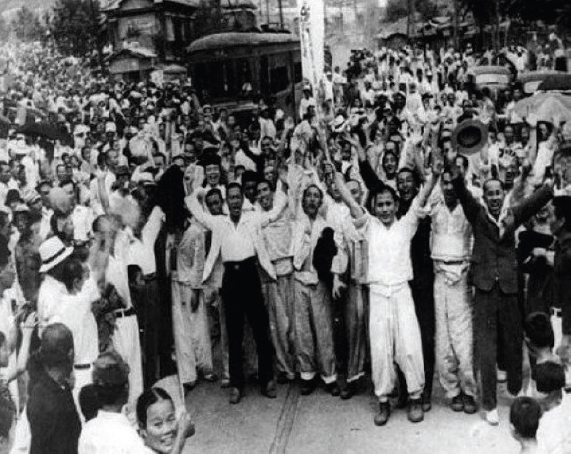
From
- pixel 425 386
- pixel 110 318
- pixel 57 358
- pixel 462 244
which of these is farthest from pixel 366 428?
pixel 57 358

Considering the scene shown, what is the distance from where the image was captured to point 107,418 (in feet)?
10.6

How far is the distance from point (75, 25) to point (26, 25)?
0.33 meters

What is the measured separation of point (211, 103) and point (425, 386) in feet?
11.2

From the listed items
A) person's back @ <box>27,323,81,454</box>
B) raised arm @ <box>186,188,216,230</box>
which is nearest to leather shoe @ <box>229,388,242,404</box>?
raised arm @ <box>186,188,216,230</box>

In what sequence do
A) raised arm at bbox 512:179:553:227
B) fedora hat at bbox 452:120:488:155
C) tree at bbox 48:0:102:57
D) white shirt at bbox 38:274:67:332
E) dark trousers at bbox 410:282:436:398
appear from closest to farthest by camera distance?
white shirt at bbox 38:274:67:332, raised arm at bbox 512:179:553:227, fedora hat at bbox 452:120:488:155, dark trousers at bbox 410:282:436:398, tree at bbox 48:0:102:57

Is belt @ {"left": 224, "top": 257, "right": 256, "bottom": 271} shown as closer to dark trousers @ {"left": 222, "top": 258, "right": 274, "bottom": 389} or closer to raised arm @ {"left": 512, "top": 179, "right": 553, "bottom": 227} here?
dark trousers @ {"left": 222, "top": 258, "right": 274, "bottom": 389}

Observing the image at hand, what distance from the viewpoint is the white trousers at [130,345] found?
4.51 meters

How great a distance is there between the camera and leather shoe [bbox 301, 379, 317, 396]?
203 inches

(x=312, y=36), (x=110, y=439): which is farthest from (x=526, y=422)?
(x=312, y=36)

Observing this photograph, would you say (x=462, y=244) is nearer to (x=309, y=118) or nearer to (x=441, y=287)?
(x=441, y=287)

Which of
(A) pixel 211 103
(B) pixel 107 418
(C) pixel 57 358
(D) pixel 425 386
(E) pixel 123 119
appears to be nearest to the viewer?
(B) pixel 107 418

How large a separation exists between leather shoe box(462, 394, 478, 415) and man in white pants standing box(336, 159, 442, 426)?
0.98 feet

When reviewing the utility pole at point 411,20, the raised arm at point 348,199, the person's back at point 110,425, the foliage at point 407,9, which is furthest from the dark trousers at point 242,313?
the utility pole at point 411,20

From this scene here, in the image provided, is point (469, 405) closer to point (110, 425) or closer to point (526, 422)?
point (526, 422)
